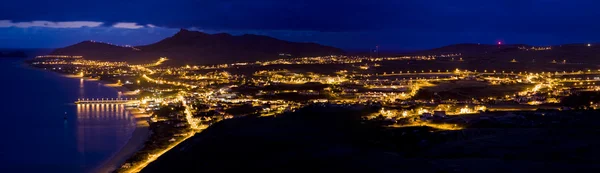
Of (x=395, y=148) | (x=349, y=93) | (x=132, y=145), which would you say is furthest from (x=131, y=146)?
(x=349, y=93)

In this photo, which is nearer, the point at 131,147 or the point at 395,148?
the point at 395,148

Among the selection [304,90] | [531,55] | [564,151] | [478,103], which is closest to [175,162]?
[564,151]

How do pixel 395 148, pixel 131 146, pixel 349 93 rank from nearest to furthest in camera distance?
pixel 395 148 → pixel 131 146 → pixel 349 93

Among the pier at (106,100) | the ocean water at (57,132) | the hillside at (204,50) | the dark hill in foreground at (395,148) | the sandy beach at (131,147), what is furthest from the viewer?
the hillside at (204,50)

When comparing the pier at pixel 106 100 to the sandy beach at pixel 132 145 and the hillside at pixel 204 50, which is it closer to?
the sandy beach at pixel 132 145

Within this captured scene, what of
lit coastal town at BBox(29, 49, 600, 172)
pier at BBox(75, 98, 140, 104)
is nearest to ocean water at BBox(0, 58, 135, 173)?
pier at BBox(75, 98, 140, 104)

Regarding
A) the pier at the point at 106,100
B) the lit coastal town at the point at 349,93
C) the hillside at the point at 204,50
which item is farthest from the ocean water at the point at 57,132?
the hillside at the point at 204,50

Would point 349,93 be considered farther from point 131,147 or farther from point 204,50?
point 204,50
